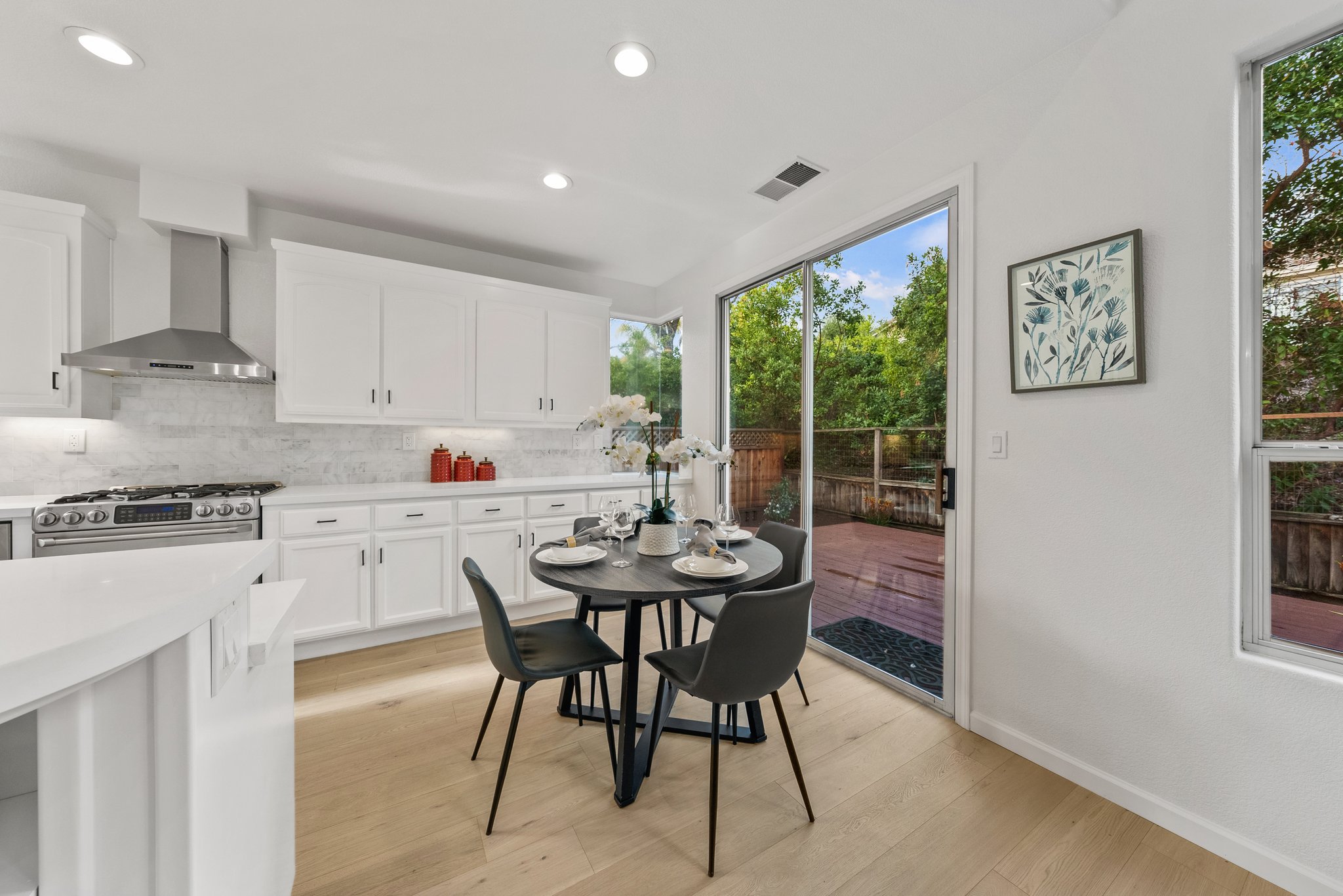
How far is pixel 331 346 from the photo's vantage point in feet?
10.4

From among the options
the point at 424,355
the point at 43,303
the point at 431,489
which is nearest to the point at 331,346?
the point at 424,355

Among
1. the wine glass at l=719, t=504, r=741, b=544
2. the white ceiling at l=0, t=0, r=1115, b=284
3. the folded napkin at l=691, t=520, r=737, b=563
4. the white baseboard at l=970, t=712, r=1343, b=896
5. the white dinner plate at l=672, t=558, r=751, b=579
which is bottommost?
the white baseboard at l=970, t=712, r=1343, b=896

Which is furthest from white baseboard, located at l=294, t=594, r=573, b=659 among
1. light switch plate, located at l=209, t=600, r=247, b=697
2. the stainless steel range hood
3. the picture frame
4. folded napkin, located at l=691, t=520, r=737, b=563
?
the picture frame

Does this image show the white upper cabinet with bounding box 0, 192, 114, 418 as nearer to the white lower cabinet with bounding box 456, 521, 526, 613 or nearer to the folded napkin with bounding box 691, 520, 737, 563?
the white lower cabinet with bounding box 456, 521, 526, 613

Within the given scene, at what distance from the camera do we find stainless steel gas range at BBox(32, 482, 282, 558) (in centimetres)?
237

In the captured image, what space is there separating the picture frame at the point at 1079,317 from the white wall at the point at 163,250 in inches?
136

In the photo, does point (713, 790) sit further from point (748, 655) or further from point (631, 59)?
point (631, 59)

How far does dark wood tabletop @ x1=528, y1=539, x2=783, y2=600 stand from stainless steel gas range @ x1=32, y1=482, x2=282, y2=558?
67.0 inches

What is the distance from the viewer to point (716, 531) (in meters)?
2.33

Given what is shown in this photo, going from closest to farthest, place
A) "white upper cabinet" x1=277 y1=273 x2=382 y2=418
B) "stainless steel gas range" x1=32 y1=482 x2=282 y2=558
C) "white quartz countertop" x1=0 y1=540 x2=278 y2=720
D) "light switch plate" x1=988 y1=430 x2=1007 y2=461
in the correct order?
1. "white quartz countertop" x1=0 y1=540 x2=278 y2=720
2. "light switch plate" x1=988 y1=430 x2=1007 y2=461
3. "stainless steel gas range" x1=32 y1=482 x2=282 y2=558
4. "white upper cabinet" x1=277 y1=273 x2=382 y2=418

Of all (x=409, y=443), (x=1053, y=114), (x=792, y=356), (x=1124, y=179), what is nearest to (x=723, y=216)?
(x=792, y=356)

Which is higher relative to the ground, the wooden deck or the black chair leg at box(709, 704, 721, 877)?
the wooden deck

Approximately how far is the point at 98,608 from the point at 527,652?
4.59 feet

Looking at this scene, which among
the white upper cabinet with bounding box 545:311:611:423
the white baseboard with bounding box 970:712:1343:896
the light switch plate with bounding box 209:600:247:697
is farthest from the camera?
→ the white upper cabinet with bounding box 545:311:611:423
